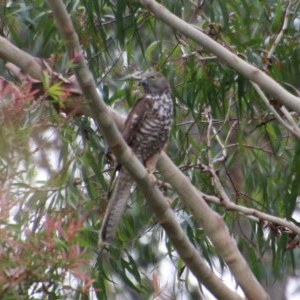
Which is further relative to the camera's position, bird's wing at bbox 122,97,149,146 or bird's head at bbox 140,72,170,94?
bird's head at bbox 140,72,170,94

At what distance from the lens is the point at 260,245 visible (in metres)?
5.61

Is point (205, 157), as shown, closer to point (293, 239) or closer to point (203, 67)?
point (203, 67)

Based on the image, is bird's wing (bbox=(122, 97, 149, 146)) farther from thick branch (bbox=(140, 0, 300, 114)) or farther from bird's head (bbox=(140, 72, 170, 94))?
thick branch (bbox=(140, 0, 300, 114))

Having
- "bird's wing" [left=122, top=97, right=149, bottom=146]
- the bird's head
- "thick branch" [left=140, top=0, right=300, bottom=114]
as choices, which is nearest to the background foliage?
the bird's head

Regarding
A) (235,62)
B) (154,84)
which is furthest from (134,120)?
(235,62)

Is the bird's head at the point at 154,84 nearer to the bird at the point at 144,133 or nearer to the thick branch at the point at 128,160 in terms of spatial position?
the bird at the point at 144,133

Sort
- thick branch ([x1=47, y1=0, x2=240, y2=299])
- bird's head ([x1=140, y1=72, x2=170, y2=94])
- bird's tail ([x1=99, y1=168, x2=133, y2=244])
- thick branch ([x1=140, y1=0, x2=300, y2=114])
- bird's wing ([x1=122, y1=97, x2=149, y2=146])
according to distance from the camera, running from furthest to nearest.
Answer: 1. bird's head ([x1=140, y1=72, x2=170, y2=94])
2. bird's wing ([x1=122, y1=97, x2=149, y2=146])
3. bird's tail ([x1=99, y1=168, x2=133, y2=244])
4. thick branch ([x1=140, y1=0, x2=300, y2=114])
5. thick branch ([x1=47, y1=0, x2=240, y2=299])

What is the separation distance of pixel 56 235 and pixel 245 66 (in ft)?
4.08

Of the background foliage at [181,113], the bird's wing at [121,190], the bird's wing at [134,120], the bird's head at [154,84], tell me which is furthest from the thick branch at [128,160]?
the bird's head at [154,84]

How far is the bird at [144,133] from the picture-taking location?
15.2ft

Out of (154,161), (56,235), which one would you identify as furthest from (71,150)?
(56,235)

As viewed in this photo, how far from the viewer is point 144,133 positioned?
4984mm

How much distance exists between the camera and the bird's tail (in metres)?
4.53

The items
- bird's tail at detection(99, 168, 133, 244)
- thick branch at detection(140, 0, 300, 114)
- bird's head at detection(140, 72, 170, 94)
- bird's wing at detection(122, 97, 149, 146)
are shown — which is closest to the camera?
thick branch at detection(140, 0, 300, 114)
